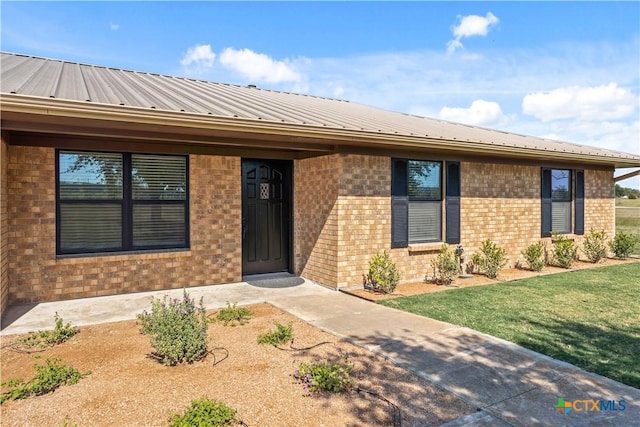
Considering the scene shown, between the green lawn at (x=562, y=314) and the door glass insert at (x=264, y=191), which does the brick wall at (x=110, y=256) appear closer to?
the door glass insert at (x=264, y=191)

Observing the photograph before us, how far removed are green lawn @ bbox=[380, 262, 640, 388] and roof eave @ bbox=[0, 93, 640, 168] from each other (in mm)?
2608

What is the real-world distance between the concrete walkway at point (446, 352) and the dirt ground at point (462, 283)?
1.37 feet

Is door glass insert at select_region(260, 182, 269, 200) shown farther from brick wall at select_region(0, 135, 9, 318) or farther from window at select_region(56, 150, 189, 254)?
brick wall at select_region(0, 135, 9, 318)

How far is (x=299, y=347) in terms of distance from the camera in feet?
13.3

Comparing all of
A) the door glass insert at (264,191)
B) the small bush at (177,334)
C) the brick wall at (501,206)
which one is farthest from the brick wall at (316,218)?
the small bush at (177,334)

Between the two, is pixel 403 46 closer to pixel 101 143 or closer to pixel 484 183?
pixel 484 183

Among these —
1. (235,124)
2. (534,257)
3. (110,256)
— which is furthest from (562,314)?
(110,256)

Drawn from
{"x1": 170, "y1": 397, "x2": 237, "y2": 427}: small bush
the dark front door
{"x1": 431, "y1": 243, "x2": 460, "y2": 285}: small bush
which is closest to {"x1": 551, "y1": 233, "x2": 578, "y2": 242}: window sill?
{"x1": 431, "y1": 243, "x2": 460, "y2": 285}: small bush

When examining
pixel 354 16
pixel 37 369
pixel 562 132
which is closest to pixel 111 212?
pixel 37 369

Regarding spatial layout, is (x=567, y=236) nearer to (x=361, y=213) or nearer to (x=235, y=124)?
(x=361, y=213)

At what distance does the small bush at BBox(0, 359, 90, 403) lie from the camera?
3022 mm

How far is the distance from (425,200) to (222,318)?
473cm

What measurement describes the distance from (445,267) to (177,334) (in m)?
5.40

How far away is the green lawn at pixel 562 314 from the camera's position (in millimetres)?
3852
